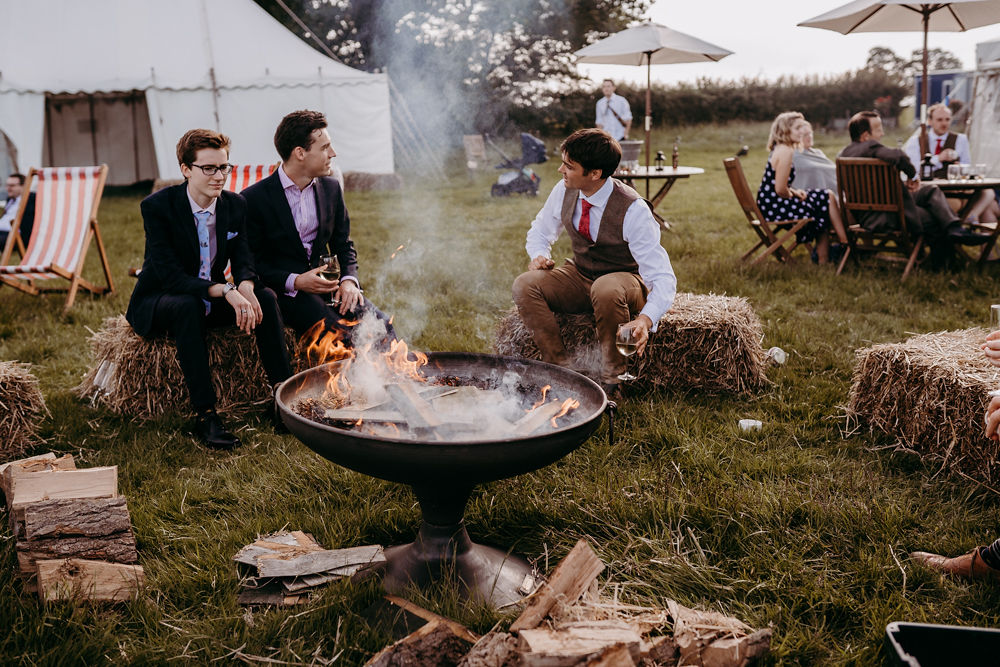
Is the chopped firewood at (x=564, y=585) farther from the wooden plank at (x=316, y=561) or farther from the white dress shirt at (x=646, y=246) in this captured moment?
the white dress shirt at (x=646, y=246)

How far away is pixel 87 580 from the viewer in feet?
8.11

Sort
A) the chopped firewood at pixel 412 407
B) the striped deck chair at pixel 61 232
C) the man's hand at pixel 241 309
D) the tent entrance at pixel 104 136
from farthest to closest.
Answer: the tent entrance at pixel 104 136
the striped deck chair at pixel 61 232
the man's hand at pixel 241 309
the chopped firewood at pixel 412 407

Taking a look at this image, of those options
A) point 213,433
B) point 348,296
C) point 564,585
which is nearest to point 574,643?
point 564,585

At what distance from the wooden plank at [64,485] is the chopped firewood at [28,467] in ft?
0.17

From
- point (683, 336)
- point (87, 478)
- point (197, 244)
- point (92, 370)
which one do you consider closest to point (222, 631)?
point (87, 478)

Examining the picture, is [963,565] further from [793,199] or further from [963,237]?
[793,199]

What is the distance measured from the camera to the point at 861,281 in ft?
21.5

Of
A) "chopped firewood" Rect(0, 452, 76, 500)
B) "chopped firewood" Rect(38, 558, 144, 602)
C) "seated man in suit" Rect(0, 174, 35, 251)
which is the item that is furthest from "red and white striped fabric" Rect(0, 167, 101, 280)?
"chopped firewood" Rect(38, 558, 144, 602)

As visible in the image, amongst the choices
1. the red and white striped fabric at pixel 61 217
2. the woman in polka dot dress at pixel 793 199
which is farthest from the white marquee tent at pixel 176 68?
the woman in polka dot dress at pixel 793 199

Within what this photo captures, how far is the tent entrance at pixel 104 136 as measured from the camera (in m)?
15.9

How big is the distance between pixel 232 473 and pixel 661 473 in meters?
1.91

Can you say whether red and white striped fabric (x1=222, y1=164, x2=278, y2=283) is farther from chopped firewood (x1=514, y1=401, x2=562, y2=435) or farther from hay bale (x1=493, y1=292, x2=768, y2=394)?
chopped firewood (x1=514, y1=401, x2=562, y2=435)

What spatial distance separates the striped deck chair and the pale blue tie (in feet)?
9.32

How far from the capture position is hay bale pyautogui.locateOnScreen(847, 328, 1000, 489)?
3.17 m
